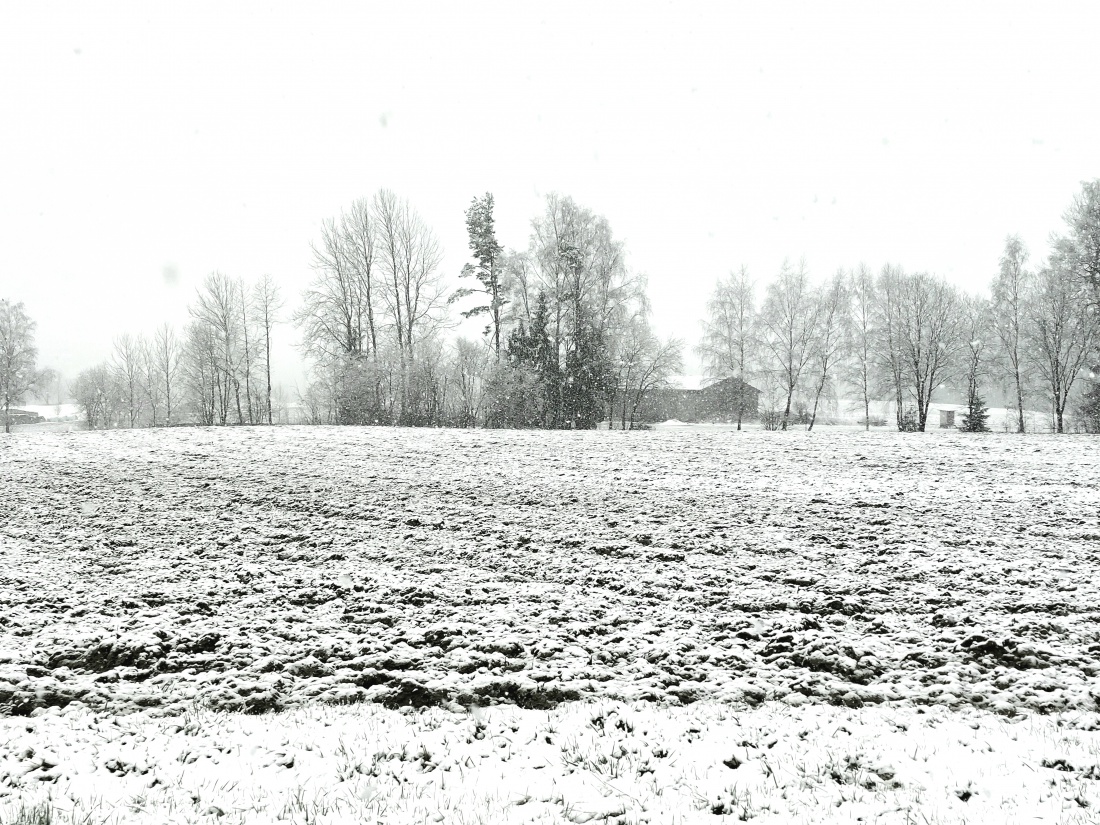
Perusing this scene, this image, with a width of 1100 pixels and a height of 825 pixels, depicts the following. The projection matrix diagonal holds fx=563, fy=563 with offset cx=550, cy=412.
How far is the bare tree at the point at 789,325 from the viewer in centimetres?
2944

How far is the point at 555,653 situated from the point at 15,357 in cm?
4189

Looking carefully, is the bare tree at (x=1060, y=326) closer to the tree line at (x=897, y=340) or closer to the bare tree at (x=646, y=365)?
the tree line at (x=897, y=340)

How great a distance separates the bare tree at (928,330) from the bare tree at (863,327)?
1597 mm

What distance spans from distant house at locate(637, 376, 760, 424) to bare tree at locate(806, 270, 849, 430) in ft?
11.1

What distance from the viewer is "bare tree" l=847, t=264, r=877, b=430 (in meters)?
31.7

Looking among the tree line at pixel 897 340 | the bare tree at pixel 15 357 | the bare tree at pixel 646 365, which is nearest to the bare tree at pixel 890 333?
the tree line at pixel 897 340

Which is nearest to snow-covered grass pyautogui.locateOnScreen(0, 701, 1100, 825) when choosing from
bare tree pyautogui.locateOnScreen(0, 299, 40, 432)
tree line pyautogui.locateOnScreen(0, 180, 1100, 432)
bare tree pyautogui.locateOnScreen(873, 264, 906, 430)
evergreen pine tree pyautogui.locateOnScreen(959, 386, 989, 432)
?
tree line pyautogui.locateOnScreen(0, 180, 1100, 432)

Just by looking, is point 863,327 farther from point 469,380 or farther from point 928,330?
point 469,380

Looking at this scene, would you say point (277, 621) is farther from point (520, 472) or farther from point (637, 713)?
point (520, 472)

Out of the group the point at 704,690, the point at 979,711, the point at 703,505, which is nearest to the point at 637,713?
the point at 704,690

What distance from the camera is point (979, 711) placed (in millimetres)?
3178

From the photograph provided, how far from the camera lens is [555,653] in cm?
395

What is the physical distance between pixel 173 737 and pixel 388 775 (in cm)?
127

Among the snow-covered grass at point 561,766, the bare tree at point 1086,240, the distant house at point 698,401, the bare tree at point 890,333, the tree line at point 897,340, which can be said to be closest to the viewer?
the snow-covered grass at point 561,766
